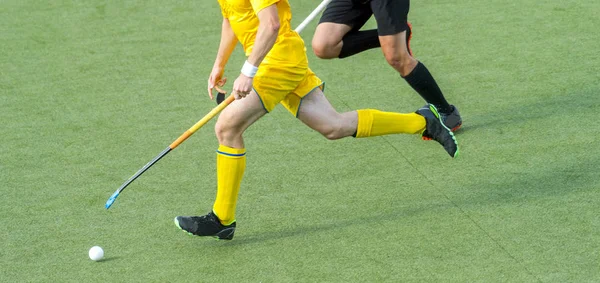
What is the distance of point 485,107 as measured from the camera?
573cm

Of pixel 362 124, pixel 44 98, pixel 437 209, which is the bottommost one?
pixel 44 98

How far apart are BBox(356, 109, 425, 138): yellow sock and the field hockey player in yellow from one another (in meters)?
0.05

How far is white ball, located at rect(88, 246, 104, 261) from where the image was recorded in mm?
4238

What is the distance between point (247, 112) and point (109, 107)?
6.49 ft

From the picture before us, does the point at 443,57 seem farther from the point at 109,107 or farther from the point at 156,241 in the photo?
the point at 156,241

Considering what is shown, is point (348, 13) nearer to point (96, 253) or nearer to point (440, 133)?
point (440, 133)

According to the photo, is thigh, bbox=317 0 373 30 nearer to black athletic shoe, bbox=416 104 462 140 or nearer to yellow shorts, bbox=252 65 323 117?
black athletic shoe, bbox=416 104 462 140

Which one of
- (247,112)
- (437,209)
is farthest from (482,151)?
(247,112)

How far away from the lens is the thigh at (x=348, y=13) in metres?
5.32

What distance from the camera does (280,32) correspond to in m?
4.16

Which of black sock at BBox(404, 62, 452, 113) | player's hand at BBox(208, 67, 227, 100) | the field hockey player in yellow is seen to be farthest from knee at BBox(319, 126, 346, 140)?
black sock at BBox(404, 62, 452, 113)

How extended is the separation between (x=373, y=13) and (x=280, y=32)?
1.13 meters

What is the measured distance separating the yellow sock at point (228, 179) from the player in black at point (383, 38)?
1.16 metres

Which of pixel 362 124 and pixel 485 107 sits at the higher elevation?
pixel 362 124
